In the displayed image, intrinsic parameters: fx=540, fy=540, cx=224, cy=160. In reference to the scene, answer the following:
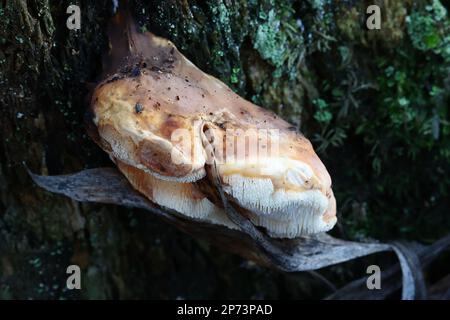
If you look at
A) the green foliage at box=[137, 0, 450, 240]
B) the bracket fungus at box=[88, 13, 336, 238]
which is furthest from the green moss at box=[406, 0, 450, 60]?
the bracket fungus at box=[88, 13, 336, 238]

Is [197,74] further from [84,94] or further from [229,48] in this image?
[84,94]

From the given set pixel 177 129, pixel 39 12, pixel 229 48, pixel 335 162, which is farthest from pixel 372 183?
pixel 39 12

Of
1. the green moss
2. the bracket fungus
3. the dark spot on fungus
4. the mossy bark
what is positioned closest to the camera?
the bracket fungus

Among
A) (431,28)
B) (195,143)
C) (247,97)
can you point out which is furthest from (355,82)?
(195,143)

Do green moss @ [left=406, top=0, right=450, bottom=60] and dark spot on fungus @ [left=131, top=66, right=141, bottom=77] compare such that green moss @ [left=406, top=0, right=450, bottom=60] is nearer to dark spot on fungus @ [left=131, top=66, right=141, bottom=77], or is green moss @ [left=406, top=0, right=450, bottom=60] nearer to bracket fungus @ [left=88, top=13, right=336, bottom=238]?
bracket fungus @ [left=88, top=13, right=336, bottom=238]

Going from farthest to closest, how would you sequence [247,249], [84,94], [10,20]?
[247,249]
[84,94]
[10,20]

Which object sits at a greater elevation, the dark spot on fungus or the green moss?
the green moss
